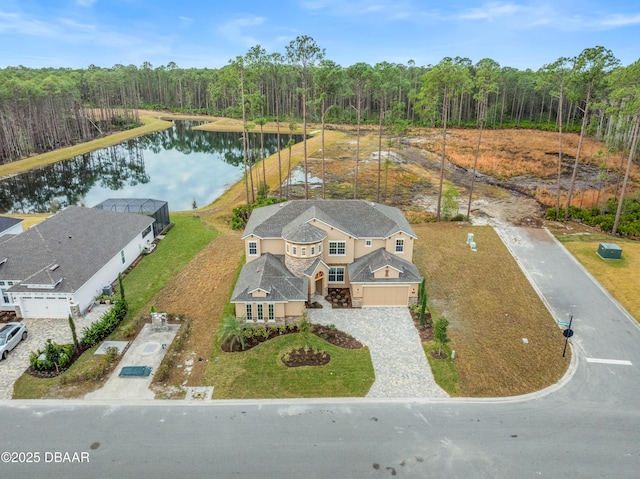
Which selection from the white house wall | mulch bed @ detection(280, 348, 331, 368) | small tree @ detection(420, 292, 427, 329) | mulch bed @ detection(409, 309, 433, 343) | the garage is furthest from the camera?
the garage

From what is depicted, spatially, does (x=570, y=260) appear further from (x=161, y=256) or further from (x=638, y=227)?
(x=161, y=256)

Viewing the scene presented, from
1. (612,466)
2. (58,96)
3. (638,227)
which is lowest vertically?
(612,466)

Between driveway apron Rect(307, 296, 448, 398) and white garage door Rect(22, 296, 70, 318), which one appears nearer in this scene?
driveway apron Rect(307, 296, 448, 398)

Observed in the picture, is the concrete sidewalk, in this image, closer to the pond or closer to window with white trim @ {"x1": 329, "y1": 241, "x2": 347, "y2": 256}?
window with white trim @ {"x1": 329, "y1": 241, "x2": 347, "y2": 256}

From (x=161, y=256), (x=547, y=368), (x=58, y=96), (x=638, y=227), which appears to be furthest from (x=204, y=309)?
(x=58, y=96)

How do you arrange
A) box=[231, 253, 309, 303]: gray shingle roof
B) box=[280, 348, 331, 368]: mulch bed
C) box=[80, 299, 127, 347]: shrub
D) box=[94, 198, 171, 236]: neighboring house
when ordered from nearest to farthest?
box=[280, 348, 331, 368]: mulch bed, box=[80, 299, 127, 347]: shrub, box=[231, 253, 309, 303]: gray shingle roof, box=[94, 198, 171, 236]: neighboring house

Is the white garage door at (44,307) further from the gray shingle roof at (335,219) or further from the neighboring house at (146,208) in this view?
the neighboring house at (146,208)

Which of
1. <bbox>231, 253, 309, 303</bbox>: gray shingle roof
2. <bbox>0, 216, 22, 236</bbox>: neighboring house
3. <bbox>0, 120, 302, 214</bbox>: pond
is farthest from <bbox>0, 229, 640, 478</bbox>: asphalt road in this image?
<bbox>0, 120, 302, 214</bbox>: pond
